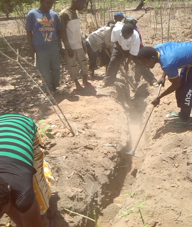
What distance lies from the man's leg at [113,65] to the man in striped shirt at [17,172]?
4.21 meters

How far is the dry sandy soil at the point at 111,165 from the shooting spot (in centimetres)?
273

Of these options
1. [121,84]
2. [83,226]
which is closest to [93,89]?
[121,84]

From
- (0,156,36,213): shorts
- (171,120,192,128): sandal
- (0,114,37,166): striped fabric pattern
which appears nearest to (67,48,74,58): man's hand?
(171,120,192,128): sandal

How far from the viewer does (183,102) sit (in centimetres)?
403

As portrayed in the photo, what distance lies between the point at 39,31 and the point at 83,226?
12.1 feet

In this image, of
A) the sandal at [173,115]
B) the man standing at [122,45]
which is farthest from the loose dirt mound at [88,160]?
the man standing at [122,45]

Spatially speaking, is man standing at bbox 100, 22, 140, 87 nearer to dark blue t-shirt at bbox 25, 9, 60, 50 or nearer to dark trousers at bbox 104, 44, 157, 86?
dark trousers at bbox 104, 44, 157, 86

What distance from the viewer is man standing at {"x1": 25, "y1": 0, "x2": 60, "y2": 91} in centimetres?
485

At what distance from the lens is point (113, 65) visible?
239 inches

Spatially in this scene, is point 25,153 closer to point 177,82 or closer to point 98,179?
point 98,179

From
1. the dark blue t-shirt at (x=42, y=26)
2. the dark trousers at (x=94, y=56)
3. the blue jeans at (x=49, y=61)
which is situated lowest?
the dark trousers at (x=94, y=56)

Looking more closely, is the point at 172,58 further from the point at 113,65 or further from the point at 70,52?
the point at 113,65

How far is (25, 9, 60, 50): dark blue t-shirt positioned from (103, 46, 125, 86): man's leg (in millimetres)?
1504

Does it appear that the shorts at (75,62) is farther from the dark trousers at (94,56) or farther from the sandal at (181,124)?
the sandal at (181,124)
